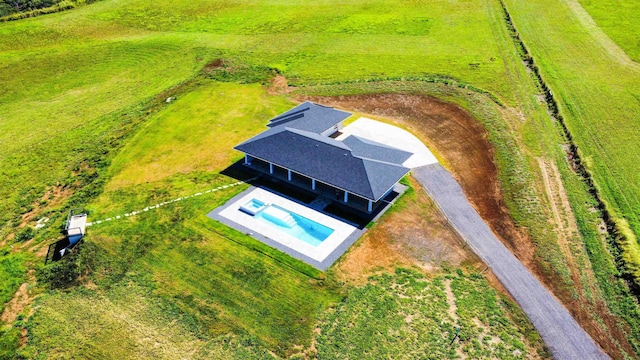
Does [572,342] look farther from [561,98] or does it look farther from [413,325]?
[561,98]

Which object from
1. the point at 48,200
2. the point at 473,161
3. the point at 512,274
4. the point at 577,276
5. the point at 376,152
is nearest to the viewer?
the point at 577,276

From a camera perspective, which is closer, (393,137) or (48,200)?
(48,200)

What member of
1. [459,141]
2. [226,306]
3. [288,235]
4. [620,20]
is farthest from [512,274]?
[620,20]

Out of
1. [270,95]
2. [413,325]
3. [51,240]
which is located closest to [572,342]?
[413,325]

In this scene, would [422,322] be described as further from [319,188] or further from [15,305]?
[15,305]

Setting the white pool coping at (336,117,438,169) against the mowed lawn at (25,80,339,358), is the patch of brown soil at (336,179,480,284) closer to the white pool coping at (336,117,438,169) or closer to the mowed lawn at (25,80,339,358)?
the mowed lawn at (25,80,339,358)

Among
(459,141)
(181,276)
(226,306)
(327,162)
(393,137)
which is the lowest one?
(226,306)

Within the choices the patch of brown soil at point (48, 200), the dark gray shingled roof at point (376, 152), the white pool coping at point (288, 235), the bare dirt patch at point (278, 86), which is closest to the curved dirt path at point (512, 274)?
the dark gray shingled roof at point (376, 152)
